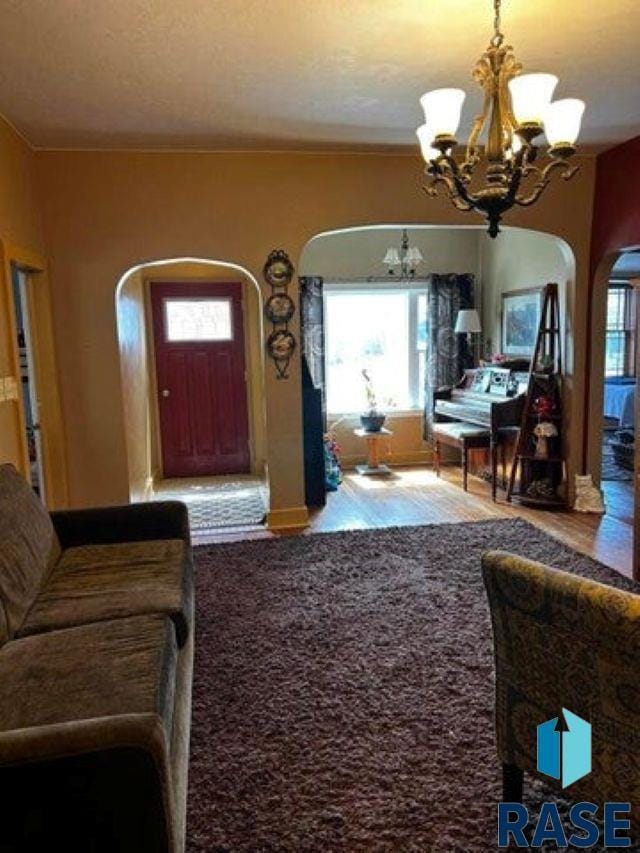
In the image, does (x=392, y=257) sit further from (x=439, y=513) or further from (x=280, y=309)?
(x=439, y=513)

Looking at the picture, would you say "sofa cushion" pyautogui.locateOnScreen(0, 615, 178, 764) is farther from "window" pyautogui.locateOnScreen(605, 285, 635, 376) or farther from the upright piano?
"window" pyautogui.locateOnScreen(605, 285, 635, 376)

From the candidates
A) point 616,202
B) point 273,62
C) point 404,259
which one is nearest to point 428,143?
point 273,62

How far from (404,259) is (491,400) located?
1819 mm

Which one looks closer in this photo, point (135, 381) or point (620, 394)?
point (135, 381)

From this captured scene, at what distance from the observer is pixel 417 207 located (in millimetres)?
4496

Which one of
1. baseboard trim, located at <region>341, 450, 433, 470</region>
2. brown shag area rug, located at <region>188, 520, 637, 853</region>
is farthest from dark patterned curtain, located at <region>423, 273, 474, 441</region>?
brown shag area rug, located at <region>188, 520, 637, 853</region>

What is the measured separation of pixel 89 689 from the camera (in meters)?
1.67

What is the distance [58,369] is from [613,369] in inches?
293

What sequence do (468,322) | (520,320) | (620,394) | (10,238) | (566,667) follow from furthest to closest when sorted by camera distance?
(620,394) → (468,322) → (520,320) → (10,238) → (566,667)

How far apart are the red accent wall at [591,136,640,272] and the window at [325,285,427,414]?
94.5 inches

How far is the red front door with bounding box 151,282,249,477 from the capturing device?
6.49 m

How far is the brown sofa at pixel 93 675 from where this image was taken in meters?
1.29

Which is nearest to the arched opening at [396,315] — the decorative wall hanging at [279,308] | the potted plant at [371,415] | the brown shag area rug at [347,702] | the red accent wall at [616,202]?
the potted plant at [371,415]

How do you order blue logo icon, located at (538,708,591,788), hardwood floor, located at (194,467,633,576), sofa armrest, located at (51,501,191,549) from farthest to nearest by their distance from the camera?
1. hardwood floor, located at (194,467,633,576)
2. sofa armrest, located at (51,501,191,549)
3. blue logo icon, located at (538,708,591,788)
